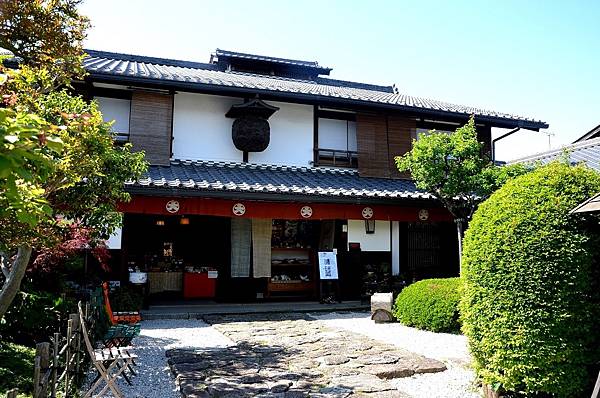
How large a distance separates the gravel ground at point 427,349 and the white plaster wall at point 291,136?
4.69 m

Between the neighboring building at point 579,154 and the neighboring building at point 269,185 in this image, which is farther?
the neighboring building at point 579,154

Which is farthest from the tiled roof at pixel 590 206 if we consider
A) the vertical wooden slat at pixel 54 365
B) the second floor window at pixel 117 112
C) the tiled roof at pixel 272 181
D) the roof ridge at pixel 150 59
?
the roof ridge at pixel 150 59

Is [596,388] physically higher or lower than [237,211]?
lower

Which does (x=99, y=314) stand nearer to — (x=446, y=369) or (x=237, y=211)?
(x=237, y=211)

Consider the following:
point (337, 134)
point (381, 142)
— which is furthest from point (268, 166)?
point (381, 142)

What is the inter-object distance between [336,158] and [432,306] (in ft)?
20.2

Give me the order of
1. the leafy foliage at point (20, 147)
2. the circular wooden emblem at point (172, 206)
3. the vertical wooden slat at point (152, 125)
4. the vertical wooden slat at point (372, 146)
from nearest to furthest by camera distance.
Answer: the leafy foliage at point (20, 147) < the circular wooden emblem at point (172, 206) < the vertical wooden slat at point (152, 125) < the vertical wooden slat at point (372, 146)

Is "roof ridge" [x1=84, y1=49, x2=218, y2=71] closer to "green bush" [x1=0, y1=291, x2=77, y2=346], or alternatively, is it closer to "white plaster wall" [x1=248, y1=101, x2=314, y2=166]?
"white plaster wall" [x1=248, y1=101, x2=314, y2=166]

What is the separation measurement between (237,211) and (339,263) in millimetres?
3778

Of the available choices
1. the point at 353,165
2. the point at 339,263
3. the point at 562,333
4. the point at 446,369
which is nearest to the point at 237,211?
the point at 339,263

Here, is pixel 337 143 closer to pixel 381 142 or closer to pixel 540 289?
pixel 381 142

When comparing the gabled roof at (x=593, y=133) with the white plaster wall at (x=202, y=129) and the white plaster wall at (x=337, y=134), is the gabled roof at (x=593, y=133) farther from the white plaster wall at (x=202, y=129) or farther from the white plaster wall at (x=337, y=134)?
the white plaster wall at (x=202, y=129)

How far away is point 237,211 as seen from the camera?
35.4ft

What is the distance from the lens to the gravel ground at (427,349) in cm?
530
